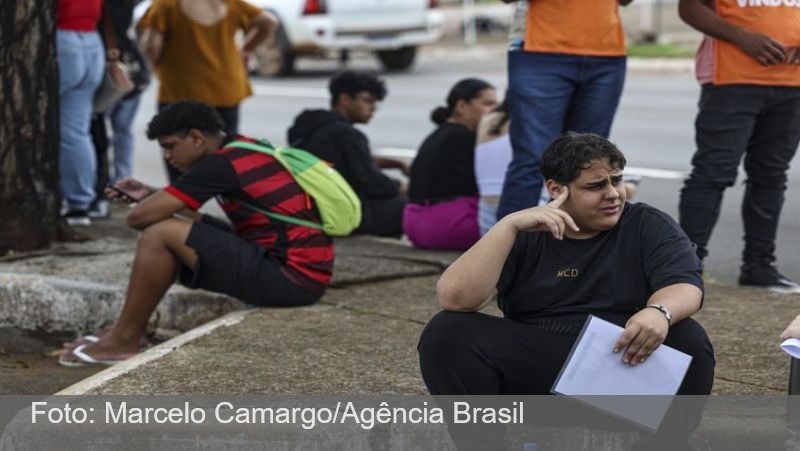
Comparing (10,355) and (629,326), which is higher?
(629,326)

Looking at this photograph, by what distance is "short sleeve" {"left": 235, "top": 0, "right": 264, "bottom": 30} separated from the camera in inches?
320

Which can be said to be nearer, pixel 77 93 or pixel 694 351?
pixel 694 351

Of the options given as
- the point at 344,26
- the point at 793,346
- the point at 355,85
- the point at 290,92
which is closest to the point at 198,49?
the point at 355,85

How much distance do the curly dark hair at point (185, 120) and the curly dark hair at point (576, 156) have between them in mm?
2044

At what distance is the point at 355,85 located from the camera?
7.98 metres

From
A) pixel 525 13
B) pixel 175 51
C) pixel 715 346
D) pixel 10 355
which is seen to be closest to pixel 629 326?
pixel 715 346

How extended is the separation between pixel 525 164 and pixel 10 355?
2140mm

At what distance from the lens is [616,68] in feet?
20.2

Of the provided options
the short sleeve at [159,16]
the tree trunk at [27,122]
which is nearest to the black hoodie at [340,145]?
the short sleeve at [159,16]

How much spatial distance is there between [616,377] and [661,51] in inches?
603

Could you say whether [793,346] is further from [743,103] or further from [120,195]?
[120,195]

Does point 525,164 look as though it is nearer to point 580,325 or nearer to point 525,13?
point 525,13

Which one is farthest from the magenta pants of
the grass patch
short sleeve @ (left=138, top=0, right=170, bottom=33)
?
the grass patch

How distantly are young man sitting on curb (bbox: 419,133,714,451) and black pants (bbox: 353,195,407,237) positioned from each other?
3834mm
